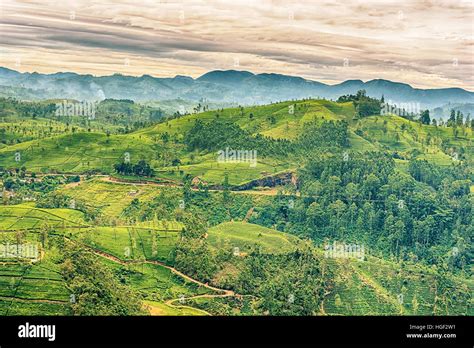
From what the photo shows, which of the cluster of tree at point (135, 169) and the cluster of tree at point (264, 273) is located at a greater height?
the cluster of tree at point (135, 169)

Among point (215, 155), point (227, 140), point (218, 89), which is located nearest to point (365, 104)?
point (227, 140)

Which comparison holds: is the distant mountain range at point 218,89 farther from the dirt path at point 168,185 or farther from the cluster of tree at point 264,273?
the cluster of tree at point 264,273

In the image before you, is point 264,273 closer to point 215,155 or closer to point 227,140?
point 215,155

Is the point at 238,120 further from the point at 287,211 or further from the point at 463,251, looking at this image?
the point at 463,251

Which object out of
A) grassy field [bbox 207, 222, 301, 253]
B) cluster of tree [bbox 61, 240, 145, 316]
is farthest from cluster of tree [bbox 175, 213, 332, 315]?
cluster of tree [bbox 61, 240, 145, 316]

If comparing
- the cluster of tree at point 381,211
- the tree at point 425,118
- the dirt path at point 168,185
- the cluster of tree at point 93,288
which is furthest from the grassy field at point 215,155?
the cluster of tree at point 93,288

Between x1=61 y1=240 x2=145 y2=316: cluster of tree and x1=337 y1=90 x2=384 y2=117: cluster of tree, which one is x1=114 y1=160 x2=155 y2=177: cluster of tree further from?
x1=337 y1=90 x2=384 y2=117: cluster of tree
